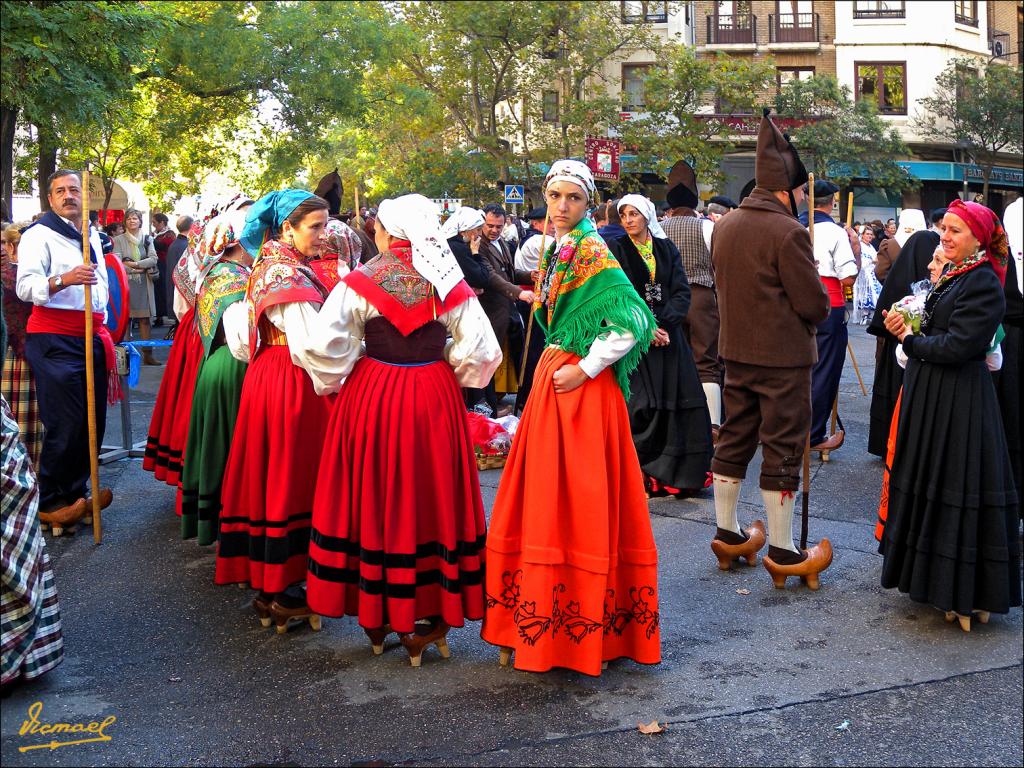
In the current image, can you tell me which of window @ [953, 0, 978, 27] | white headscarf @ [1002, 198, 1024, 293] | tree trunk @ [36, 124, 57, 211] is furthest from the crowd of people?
window @ [953, 0, 978, 27]

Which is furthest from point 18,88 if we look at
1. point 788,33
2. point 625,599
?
point 788,33

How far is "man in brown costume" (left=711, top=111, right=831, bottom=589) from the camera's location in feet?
17.6

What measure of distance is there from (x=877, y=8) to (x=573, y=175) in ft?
123

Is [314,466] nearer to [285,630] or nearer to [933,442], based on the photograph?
[285,630]

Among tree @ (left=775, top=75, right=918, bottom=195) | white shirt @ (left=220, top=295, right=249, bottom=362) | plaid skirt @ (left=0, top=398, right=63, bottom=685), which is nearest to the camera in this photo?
plaid skirt @ (left=0, top=398, right=63, bottom=685)

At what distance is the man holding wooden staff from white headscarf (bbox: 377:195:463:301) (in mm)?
2640

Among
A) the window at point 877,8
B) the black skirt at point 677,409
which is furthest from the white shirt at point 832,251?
the window at point 877,8

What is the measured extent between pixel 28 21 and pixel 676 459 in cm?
668

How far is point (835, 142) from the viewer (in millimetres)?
33156

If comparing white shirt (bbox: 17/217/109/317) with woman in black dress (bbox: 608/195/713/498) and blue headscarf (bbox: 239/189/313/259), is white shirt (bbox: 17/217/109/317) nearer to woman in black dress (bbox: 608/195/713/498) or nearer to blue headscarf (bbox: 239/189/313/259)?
blue headscarf (bbox: 239/189/313/259)

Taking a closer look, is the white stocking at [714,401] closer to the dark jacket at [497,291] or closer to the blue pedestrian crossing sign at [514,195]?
the dark jacket at [497,291]

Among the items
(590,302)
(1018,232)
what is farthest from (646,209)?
(1018,232)

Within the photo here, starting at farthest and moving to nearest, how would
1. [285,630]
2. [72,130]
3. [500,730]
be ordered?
[72,130], [285,630], [500,730]
